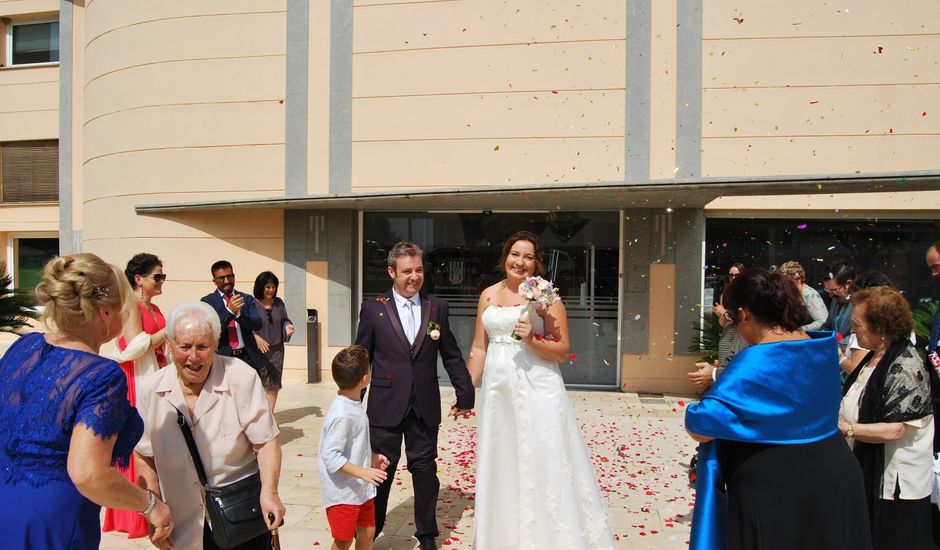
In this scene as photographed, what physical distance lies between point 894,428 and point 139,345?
15.1 ft

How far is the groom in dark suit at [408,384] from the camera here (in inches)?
161

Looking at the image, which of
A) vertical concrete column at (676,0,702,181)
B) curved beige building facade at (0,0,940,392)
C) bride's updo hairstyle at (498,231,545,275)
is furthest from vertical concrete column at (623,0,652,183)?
bride's updo hairstyle at (498,231,545,275)

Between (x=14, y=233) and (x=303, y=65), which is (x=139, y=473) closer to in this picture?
(x=303, y=65)

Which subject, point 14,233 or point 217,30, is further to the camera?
point 14,233

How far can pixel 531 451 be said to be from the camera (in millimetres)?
3684

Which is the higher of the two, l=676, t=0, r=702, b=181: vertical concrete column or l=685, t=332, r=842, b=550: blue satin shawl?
l=676, t=0, r=702, b=181: vertical concrete column

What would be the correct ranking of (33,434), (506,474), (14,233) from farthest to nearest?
(14,233) → (506,474) → (33,434)

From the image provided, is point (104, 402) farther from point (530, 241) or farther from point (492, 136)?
point (492, 136)

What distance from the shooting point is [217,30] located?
10.6 m

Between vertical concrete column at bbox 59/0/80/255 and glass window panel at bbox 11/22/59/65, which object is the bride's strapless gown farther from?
glass window panel at bbox 11/22/59/65

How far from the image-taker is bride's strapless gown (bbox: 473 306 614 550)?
3.62 m

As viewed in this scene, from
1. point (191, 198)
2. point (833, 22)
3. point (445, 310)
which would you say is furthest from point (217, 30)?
point (833, 22)

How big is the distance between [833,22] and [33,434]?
10.5 m

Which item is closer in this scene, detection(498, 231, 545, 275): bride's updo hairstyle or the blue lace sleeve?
the blue lace sleeve
